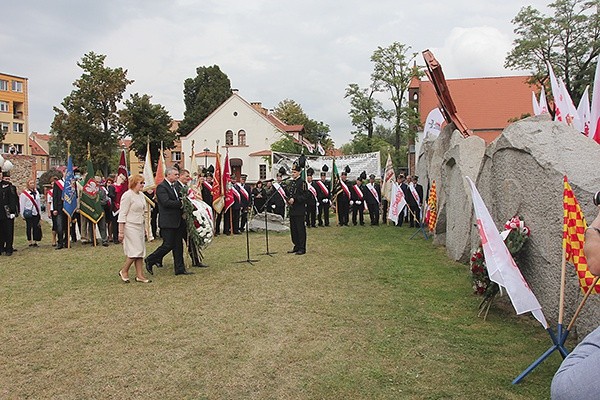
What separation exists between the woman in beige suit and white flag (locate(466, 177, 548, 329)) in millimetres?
5639

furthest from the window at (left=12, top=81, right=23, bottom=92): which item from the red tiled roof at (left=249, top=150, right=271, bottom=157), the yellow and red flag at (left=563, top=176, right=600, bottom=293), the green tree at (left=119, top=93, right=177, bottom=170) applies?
the yellow and red flag at (left=563, top=176, right=600, bottom=293)

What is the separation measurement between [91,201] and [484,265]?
10.2 m

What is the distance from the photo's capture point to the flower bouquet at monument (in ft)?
30.6

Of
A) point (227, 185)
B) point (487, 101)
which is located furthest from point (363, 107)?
point (227, 185)

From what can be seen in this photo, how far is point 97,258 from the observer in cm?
1131

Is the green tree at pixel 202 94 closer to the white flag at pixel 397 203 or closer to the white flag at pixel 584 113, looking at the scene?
the white flag at pixel 397 203

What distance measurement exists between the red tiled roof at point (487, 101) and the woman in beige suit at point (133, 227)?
133 feet

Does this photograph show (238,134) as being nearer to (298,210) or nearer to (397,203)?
(397,203)

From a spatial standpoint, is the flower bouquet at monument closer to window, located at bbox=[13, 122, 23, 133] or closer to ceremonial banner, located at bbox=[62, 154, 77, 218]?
ceremonial banner, located at bbox=[62, 154, 77, 218]

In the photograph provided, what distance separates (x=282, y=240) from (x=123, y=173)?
483 cm

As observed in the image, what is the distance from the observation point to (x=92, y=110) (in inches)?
1565

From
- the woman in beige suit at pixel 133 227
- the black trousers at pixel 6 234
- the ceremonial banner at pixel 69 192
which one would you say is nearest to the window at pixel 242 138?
the ceremonial banner at pixel 69 192

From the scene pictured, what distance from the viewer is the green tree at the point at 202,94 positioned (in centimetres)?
6225

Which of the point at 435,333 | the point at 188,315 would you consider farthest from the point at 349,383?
the point at 188,315
